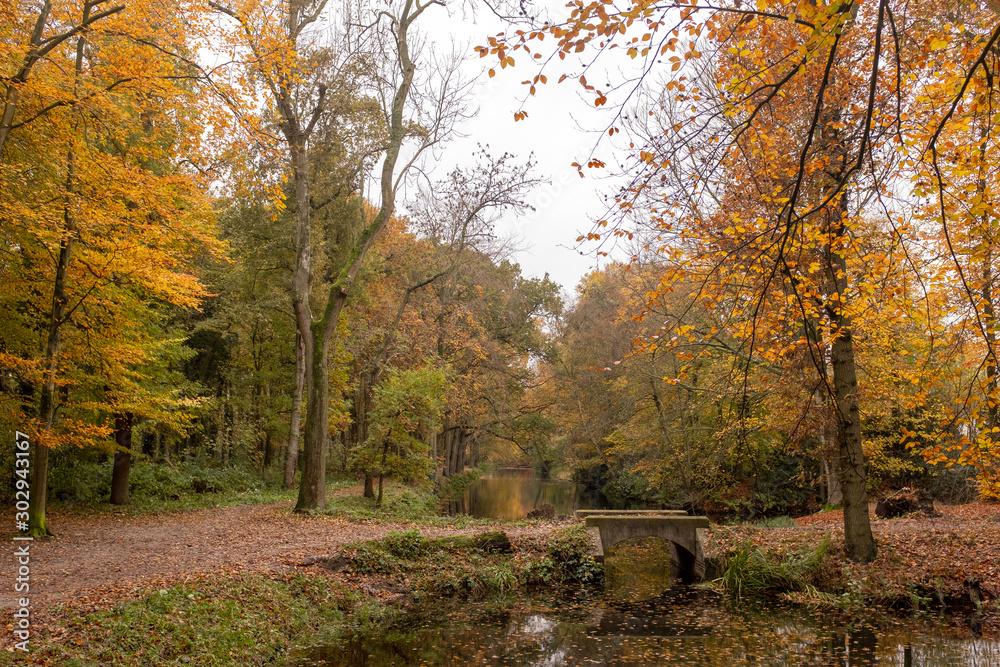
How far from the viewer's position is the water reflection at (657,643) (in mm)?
6672

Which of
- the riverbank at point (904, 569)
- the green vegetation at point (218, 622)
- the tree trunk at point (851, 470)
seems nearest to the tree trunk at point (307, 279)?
the green vegetation at point (218, 622)

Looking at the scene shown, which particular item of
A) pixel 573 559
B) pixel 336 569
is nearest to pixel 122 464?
pixel 336 569

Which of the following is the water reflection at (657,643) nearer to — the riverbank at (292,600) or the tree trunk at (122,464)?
the riverbank at (292,600)


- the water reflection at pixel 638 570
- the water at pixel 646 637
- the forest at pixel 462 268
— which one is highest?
the forest at pixel 462 268

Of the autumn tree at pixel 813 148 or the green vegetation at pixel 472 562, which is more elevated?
the autumn tree at pixel 813 148

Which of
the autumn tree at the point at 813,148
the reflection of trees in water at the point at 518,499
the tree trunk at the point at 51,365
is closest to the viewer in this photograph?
the autumn tree at the point at 813,148

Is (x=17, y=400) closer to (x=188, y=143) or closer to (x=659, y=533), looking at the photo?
(x=188, y=143)

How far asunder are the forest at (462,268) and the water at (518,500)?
4.50 ft

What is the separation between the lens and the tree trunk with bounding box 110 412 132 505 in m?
14.7

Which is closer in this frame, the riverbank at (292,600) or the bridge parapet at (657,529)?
the riverbank at (292,600)

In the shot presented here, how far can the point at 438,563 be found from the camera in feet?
32.1

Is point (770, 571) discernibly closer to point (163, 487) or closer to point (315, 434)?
point (315, 434)

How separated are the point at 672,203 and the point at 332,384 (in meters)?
18.1

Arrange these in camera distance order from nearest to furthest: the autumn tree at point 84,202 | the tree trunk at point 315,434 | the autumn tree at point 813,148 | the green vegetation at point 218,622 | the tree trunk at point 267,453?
the autumn tree at point 813,148 < the green vegetation at point 218,622 < the autumn tree at point 84,202 < the tree trunk at point 315,434 < the tree trunk at point 267,453
